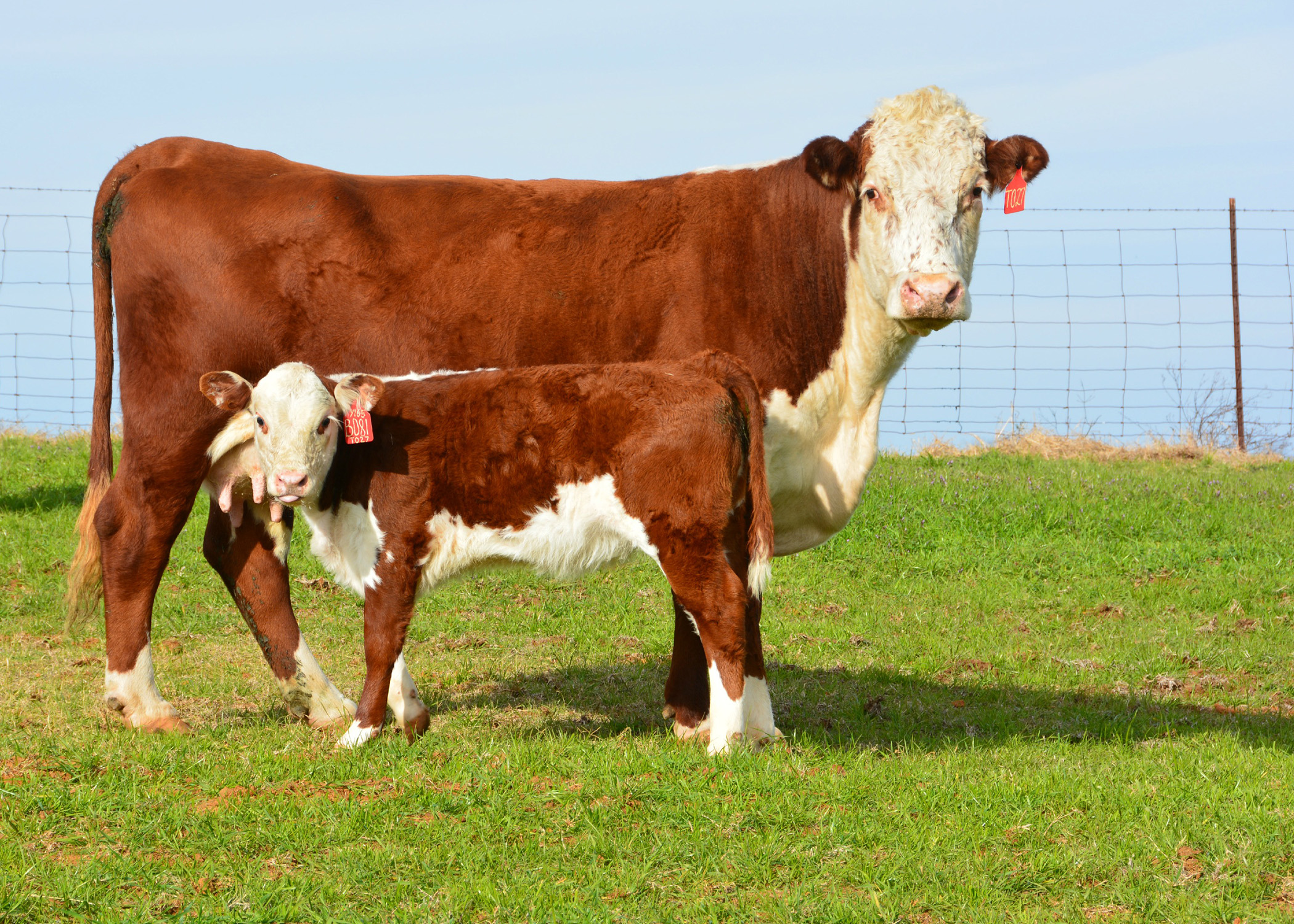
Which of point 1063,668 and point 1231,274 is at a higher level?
point 1231,274

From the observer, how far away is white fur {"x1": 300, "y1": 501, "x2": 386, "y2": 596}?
5711 mm

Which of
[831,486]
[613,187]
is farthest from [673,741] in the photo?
[613,187]

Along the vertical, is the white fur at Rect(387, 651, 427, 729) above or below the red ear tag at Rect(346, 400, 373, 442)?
below

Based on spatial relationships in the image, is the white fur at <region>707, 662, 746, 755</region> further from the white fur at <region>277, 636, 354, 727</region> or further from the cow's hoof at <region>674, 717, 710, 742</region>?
the white fur at <region>277, 636, 354, 727</region>

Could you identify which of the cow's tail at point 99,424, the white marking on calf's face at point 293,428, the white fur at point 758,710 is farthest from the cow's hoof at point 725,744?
the cow's tail at point 99,424

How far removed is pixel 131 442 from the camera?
20.7 ft

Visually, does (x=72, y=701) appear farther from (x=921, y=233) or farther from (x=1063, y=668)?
(x=1063, y=668)

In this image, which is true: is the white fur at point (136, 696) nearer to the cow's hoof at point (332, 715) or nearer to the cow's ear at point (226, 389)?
the cow's hoof at point (332, 715)

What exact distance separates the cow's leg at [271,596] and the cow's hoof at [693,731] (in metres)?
1.72

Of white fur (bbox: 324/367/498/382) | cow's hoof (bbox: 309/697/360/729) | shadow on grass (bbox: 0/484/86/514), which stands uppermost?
white fur (bbox: 324/367/498/382)

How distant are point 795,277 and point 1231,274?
519 inches

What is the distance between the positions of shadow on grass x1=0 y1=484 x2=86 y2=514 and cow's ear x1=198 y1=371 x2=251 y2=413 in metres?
6.78

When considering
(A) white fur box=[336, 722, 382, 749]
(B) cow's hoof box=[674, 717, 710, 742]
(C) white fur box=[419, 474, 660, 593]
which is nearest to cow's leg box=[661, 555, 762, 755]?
(C) white fur box=[419, 474, 660, 593]

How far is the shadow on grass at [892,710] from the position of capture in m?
6.39
